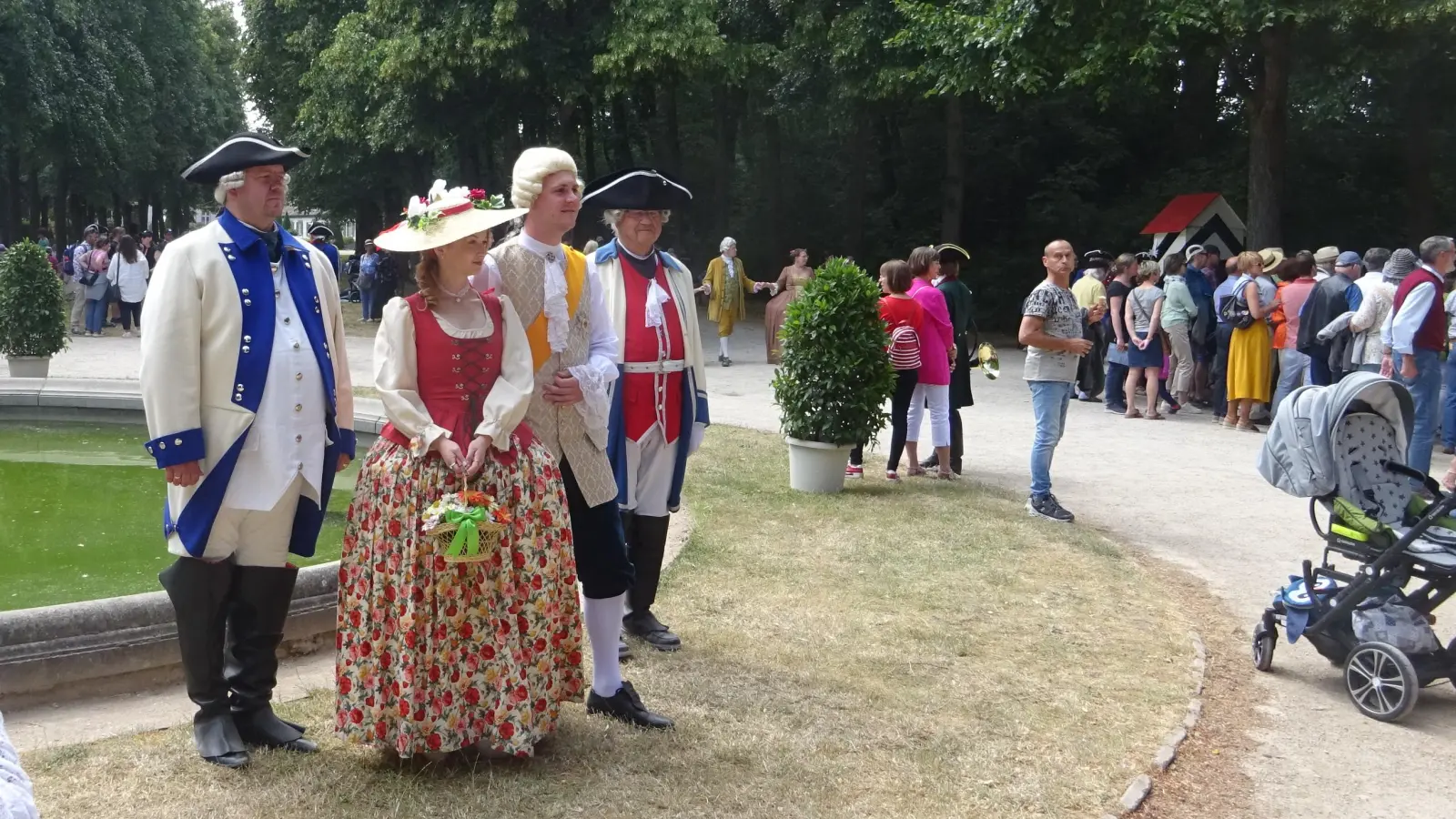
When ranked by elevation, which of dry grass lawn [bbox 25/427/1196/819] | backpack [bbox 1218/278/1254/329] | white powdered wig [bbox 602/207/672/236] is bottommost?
dry grass lawn [bbox 25/427/1196/819]

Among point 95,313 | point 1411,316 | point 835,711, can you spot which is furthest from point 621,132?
point 835,711

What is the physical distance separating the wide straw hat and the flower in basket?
0.74 meters

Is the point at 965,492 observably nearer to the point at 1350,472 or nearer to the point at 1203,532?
the point at 1203,532

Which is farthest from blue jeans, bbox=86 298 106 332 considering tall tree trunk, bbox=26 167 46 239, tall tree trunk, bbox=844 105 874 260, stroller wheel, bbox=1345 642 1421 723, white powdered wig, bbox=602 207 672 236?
tall tree trunk, bbox=26 167 46 239

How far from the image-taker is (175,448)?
3678mm

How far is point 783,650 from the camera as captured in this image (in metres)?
5.32

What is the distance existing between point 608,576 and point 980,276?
22232 millimetres

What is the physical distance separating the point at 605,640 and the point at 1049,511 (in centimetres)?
447

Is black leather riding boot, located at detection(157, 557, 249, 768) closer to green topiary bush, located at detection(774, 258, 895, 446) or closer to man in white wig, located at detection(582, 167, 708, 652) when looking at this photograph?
man in white wig, located at detection(582, 167, 708, 652)

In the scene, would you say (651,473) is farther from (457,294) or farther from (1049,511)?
(1049,511)

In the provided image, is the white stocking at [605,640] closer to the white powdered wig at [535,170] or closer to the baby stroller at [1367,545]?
the white powdered wig at [535,170]

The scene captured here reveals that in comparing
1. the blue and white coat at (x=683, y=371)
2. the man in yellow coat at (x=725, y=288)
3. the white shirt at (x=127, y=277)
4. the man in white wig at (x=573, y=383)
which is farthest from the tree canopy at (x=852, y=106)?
the man in white wig at (x=573, y=383)

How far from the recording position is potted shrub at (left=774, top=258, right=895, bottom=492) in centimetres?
852

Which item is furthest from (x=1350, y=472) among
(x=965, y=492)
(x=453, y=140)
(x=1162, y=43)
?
(x=453, y=140)
